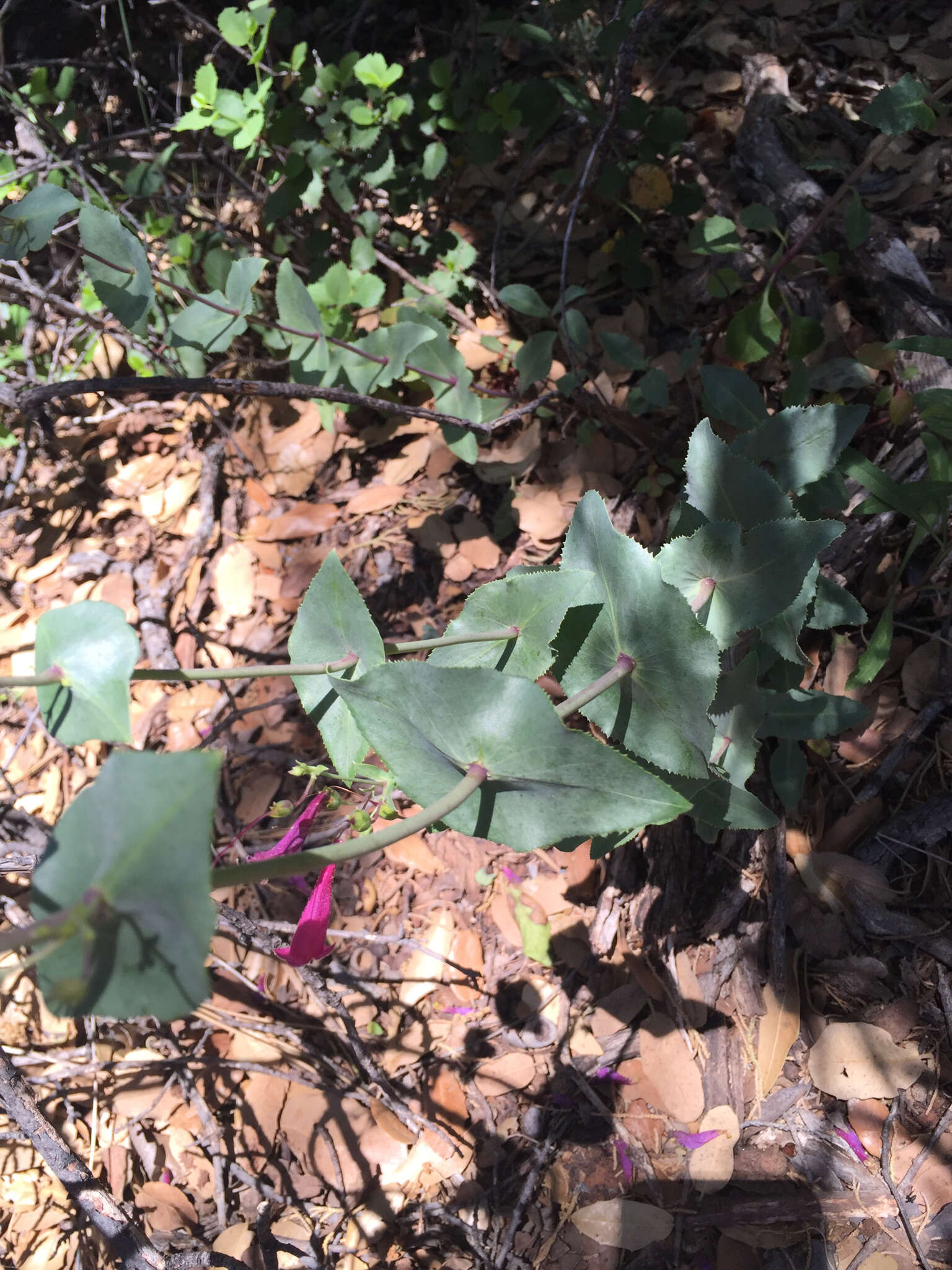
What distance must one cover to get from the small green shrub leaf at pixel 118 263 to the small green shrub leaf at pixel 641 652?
0.81m

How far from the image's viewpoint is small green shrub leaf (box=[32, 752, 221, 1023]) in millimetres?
449

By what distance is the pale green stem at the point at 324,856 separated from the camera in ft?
1.65

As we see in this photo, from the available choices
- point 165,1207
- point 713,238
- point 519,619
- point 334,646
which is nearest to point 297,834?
point 334,646

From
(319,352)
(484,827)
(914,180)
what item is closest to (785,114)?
(914,180)

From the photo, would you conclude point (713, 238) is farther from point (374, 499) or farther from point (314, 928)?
point (314, 928)

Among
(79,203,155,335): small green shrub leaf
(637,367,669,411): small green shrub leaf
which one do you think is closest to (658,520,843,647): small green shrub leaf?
(637,367,669,411): small green shrub leaf

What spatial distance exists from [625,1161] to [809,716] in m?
0.71

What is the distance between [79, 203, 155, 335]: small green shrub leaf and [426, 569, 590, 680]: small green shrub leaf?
0.74 meters

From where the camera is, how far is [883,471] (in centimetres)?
130

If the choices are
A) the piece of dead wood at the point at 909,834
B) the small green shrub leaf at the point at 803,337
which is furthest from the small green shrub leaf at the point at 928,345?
the piece of dead wood at the point at 909,834

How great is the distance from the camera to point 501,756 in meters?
0.68

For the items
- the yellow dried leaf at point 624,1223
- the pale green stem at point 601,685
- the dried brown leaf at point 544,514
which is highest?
the pale green stem at point 601,685

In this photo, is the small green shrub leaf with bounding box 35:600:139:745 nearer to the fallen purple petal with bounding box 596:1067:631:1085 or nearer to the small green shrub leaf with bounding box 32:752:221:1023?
the small green shrub leaf with bounding box 32:752:221:1023

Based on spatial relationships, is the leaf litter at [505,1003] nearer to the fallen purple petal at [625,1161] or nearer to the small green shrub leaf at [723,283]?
the fallen purple petal at [625,1161]
